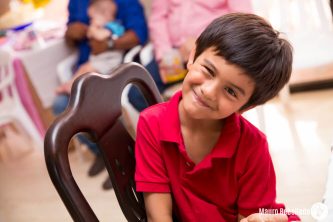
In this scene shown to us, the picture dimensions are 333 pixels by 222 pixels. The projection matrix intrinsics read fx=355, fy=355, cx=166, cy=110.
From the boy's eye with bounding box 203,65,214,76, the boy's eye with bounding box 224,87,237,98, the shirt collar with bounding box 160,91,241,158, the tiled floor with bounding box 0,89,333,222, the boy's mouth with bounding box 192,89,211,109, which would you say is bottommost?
the tiled floor with bounding box 0,89,333,222

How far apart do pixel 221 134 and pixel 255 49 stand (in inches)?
8.2

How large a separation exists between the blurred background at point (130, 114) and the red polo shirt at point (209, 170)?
2.86 ft

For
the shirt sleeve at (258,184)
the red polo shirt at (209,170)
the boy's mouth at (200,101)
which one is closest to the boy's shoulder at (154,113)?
the red polo shirt at (209,170)

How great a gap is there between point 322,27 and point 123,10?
4.02ft

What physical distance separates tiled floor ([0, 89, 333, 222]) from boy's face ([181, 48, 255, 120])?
997mm

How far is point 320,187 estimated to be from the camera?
1.62m

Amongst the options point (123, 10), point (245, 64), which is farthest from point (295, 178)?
point (123, 10)

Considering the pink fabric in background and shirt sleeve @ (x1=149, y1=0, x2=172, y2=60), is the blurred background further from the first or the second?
shirt sleeve @ (x1=149, y1=0, x2=172, y2=60)

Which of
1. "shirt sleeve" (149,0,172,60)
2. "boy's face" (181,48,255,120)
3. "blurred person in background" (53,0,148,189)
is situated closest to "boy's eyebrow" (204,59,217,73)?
"boy's face" (181,48,255,120)

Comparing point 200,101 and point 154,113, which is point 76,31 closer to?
point 154,113

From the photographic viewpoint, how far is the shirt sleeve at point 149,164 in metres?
0.79

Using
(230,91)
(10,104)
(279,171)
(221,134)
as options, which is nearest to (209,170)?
(221,134)

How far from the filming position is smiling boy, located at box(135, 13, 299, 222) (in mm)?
707

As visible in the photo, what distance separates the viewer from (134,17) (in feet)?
7.22
